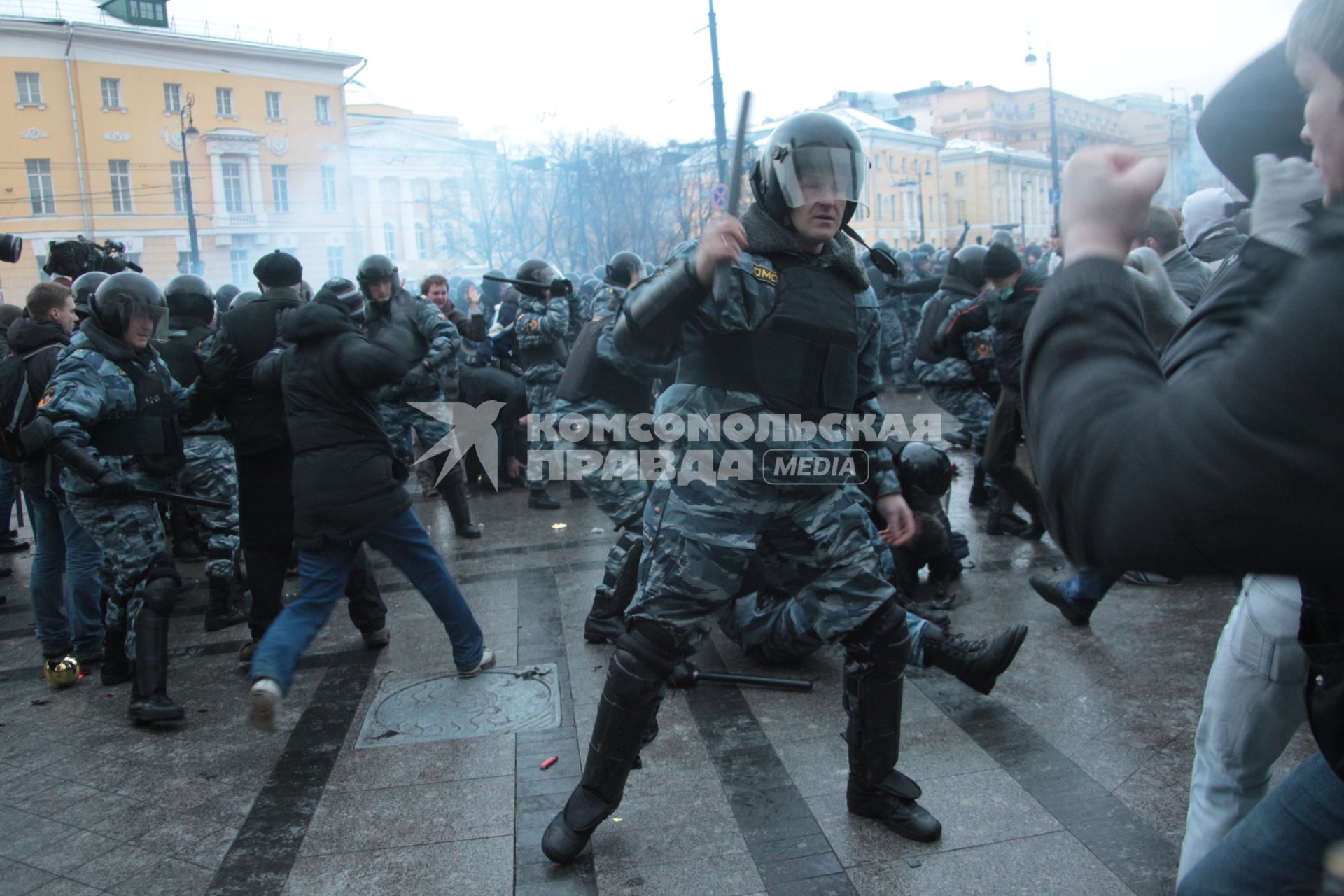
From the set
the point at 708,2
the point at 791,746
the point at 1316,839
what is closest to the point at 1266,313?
the point at 1316,839

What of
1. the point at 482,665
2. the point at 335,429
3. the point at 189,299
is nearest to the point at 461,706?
the point at 482,665

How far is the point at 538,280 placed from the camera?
8.95m

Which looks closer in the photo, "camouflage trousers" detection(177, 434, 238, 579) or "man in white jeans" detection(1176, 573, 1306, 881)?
"man in white jeans" detection(1176, 573, 1306, 881)

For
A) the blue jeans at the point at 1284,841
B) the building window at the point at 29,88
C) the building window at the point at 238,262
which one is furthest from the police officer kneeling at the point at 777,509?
the building window at the point at 29,88

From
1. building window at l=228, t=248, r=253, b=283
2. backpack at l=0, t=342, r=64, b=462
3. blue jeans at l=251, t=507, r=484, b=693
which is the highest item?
building window at l=228, t=248, r=253, b=283

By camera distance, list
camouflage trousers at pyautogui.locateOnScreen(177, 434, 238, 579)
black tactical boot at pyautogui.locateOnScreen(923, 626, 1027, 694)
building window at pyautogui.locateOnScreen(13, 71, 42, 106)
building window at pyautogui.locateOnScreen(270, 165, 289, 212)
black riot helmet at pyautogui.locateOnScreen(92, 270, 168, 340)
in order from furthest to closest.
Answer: building window at pyautogui.locateOnScreen(270, 165, 289, 212) < building window at pyautogui.locateOnScreen(13, 71, 42, 106) < camouflage trousers at pyautogui.locateOnScreen(177, 434, 238, 579) < black riot helmet at pyautogui.locateOnScreen(92, 270, 168, 340) < black tactical boot at pyautogui.locateOnScreen(923, 626, 1027, 694)

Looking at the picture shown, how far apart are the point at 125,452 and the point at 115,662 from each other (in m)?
1.04

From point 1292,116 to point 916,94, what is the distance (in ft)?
255

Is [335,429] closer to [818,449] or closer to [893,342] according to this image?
[818,449]

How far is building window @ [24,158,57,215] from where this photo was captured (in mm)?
41344

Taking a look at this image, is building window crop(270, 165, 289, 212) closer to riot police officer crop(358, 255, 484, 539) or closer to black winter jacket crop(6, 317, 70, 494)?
riot police officer crop(358, 255, 484, 539)

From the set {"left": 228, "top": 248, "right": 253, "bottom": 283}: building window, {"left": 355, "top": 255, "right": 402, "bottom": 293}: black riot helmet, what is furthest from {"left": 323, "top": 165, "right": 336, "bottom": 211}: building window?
{"left": 355, "top": 255, "right": 402, "bottom": 293}: black riot helmet

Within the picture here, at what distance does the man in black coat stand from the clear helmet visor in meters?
2.86

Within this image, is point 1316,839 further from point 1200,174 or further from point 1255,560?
point 1200,174
